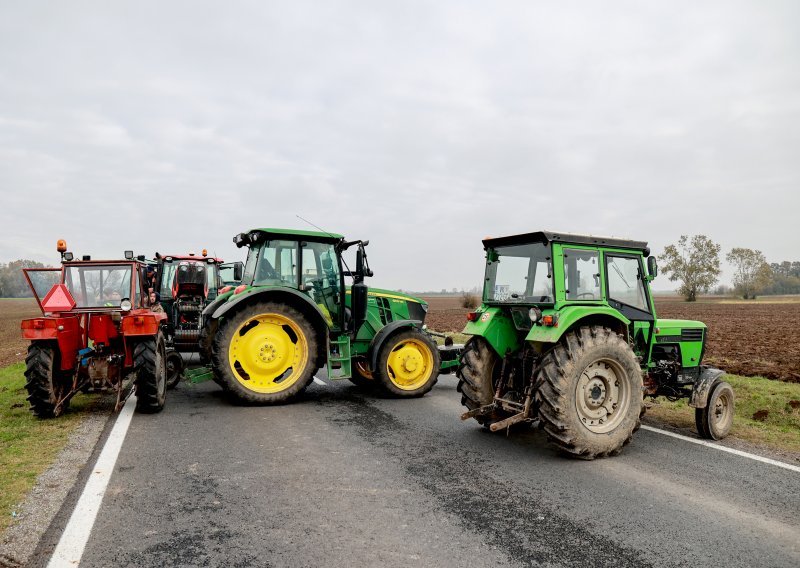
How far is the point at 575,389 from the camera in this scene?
5.41 metres

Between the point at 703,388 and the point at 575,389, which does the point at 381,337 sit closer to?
the point at 575,389

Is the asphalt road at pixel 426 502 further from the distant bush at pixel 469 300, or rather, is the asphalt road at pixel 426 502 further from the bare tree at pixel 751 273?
the bare tree at pixel 751 273

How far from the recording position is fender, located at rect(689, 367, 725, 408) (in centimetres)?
598

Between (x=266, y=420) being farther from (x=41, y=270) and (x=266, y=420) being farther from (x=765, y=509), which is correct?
Result: (x=765, y=509)

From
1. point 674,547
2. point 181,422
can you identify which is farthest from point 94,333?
point 674,547

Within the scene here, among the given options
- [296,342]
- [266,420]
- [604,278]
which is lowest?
[266,420]

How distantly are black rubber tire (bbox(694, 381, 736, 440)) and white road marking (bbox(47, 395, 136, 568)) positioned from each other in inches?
230

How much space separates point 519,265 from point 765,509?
10.3 feet

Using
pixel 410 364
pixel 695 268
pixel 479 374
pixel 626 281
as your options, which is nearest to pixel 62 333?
pixel 410 364

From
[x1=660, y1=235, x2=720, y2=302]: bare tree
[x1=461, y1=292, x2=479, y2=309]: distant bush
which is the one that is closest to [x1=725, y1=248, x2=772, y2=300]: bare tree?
[x1=660, y1=235, x2=720, y2=302]: bare tree

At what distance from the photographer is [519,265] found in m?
6.28

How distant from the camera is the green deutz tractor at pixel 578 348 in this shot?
17.7 ft

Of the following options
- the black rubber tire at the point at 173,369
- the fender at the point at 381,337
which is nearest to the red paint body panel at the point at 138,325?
the black rubber tire at the point at 173,369

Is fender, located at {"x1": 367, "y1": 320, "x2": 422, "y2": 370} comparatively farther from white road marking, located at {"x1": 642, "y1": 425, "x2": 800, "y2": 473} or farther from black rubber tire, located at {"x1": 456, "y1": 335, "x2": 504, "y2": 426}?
white road marking, located at {"x1": 642, "y1": 425, "x2": 800, "y2": 473}
